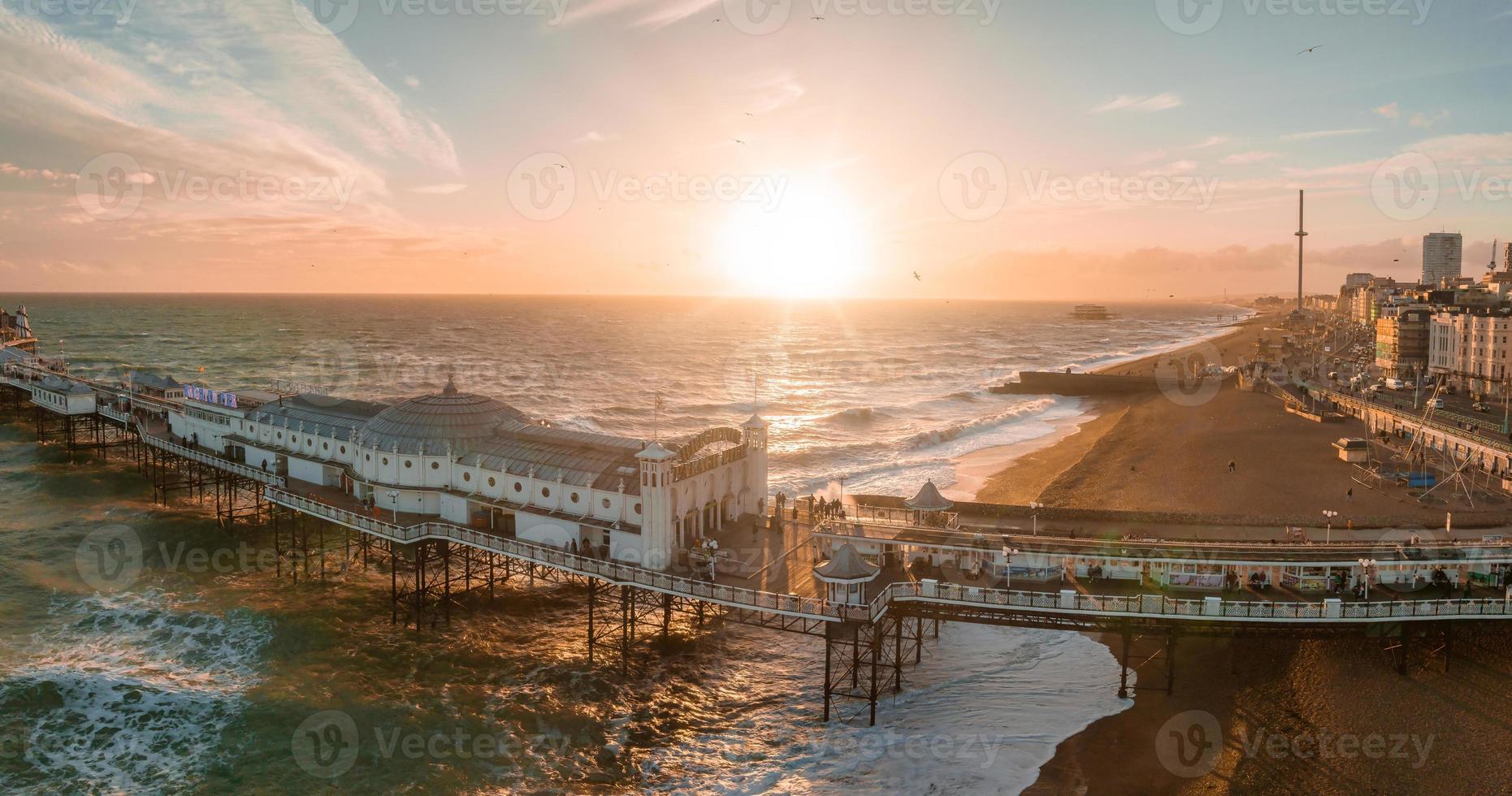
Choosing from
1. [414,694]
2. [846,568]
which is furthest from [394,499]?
[846,568]

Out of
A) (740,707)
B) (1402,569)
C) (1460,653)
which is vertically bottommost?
(740,707)

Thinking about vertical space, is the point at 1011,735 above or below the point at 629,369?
below

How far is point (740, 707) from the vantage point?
33500mm

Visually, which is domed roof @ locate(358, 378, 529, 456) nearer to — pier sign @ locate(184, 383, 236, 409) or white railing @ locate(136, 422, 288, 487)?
white railing @ locate(136, 422, 288, 487)

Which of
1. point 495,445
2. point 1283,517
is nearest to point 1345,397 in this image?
point 1283,517

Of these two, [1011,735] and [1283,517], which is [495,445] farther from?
[1283,517]

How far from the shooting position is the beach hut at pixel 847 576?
31625mm

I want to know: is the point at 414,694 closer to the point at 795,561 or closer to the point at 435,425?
the point at 435,425

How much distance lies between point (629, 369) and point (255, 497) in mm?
93993

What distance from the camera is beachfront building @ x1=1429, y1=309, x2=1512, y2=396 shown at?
93.1 meters

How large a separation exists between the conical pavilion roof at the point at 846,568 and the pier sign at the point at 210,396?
4494 centimetres

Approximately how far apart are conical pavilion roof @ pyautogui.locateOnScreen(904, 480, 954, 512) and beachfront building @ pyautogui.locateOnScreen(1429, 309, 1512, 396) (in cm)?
8548

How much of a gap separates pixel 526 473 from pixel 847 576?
18.0 m

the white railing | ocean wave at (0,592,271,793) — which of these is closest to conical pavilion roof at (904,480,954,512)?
ocean wave at (0,592,271,793)
